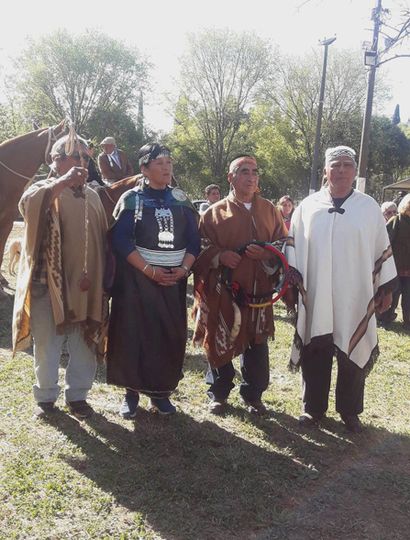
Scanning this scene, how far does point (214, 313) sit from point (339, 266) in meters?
0.99

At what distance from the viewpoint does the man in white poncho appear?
3838 mm

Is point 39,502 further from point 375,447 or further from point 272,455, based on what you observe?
point 375,447

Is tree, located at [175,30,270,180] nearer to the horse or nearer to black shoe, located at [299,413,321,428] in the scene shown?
the horse

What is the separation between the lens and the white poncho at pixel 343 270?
3832 mm

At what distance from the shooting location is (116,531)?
2750 mm

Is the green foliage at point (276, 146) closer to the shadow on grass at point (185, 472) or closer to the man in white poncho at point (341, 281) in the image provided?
the man in white poncho at point (341, 281)

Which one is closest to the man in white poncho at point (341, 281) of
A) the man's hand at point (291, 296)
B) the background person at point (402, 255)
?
the man's hand at point (291, 296)

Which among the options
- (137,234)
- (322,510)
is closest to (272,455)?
(322,510)

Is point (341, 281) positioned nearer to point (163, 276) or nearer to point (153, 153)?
point (163, 276)

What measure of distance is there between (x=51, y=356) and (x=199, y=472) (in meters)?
1.35

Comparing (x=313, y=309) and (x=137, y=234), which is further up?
(x=137, y=234)

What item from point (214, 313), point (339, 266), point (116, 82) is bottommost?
point (214, 313)

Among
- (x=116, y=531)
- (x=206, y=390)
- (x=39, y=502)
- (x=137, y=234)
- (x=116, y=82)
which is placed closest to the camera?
(x=116, y=531)

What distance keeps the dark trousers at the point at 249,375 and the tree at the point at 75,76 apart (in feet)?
98.8
